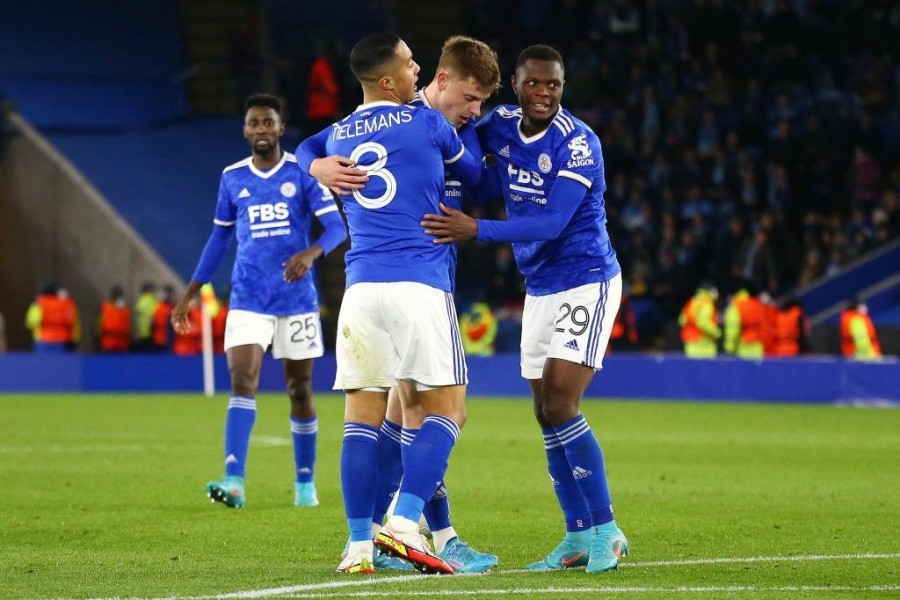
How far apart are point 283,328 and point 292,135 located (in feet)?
70.7

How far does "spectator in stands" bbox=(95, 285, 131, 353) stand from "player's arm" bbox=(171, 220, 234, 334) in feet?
59.1

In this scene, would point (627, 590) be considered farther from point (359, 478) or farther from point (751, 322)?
point (751, 322)

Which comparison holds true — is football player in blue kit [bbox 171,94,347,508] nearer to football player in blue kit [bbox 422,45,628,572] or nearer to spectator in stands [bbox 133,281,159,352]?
football player in blue kit [bbox 422,45,628,572]

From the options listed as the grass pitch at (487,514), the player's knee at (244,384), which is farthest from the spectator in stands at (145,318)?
the player's knee at (244,384)

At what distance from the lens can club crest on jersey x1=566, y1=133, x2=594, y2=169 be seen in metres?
7.12

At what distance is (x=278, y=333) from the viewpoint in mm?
10609

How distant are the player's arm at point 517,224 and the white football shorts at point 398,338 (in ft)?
0.84

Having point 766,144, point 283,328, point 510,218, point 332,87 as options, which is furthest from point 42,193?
point 510,218

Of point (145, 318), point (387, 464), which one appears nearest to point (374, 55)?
point (387, 464)

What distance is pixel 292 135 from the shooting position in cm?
3178

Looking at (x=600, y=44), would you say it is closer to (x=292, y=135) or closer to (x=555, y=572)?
(x=292, y=135)

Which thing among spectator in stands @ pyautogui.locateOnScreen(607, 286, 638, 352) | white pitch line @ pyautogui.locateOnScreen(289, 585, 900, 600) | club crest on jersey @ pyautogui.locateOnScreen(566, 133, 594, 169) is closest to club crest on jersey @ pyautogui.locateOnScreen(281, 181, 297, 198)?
club crest on jersey @ pyautogui.locateOnScreen(566, 133, 594, 169)

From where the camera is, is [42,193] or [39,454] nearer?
[39,454]

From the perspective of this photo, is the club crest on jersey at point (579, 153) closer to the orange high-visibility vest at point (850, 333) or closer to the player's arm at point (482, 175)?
the player's arm at point (482, 175)
